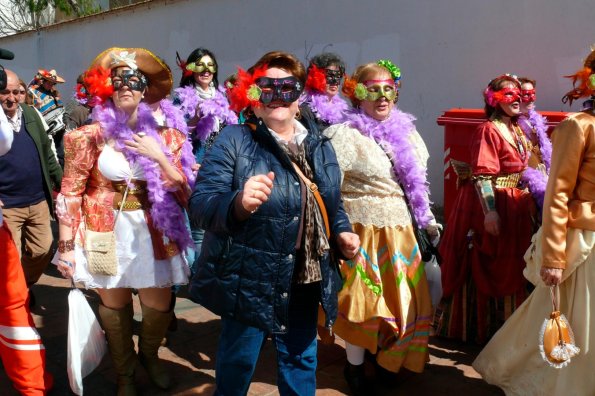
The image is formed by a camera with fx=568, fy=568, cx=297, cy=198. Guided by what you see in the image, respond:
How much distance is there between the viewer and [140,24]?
1286 cm

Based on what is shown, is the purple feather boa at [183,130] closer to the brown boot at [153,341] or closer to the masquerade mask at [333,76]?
the brown boot at [153,341]

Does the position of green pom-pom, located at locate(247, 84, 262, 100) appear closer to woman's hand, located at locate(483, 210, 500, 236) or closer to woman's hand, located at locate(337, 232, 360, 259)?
woman's hand, located at locate(337, 232, 360, 259)

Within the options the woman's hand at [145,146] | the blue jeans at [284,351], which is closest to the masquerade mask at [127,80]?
the woman's hand at [145,146]

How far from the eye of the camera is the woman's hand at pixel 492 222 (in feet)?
12.1

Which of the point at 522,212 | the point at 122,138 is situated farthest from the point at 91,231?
the point at 522,212

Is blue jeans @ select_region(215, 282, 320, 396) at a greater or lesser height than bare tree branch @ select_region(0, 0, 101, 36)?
lesser

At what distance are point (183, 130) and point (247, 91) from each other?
4.99 feet

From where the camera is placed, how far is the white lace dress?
9.68 feet

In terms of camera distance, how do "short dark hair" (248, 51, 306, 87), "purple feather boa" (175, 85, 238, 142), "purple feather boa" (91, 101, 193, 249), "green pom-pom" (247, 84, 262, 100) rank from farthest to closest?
"purple feather boa" (175, 85, 238, 142) → "purple feather boa" (91, 101, 193, 249) → "short dark hair" (248, 51, 306, 87) → "green pom-pom" (247, 84, 262, 100)

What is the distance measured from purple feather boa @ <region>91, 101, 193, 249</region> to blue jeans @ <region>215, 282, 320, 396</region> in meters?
0.72

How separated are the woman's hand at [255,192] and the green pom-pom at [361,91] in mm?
1384

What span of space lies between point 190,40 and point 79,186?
9425 millimetres

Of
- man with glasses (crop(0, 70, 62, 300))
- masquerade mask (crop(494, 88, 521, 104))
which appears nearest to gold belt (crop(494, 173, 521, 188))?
masquerade mask (crop(494, 88, 521, 104))

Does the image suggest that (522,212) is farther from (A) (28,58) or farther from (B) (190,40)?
(A) (28,58)
